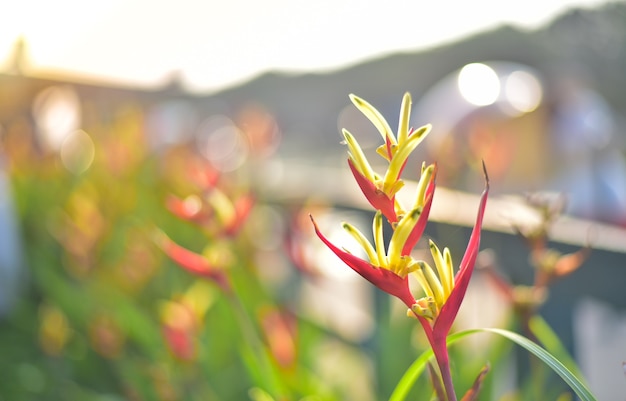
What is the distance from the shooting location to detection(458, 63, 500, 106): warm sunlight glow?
6.04 metres

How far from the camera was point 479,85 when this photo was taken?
6.67 metres

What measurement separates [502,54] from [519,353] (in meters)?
10.3

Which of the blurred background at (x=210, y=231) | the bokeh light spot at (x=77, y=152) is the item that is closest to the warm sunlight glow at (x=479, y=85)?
the blurred background at (x=210, y=231)

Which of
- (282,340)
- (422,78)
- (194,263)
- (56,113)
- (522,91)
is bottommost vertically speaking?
(282,340)

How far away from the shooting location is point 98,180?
2068 millimetres

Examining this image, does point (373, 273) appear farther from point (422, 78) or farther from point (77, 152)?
point (422, 78)

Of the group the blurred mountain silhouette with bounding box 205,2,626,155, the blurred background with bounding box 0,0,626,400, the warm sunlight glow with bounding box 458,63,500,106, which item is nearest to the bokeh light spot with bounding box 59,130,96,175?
the blurred background with bounding box 0,0,626,400

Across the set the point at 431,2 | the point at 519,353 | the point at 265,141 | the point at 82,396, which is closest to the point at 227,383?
the point at 82,396

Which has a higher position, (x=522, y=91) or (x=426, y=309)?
(x=522, y=91)

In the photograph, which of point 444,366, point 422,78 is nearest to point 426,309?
point 444,366

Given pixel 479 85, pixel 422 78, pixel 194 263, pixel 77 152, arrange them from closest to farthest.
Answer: pixel 194 263
pixel 77 152
pixel 479 85
pixel 422 78

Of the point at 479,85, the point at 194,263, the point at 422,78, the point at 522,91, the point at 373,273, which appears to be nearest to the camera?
the point at 373,273

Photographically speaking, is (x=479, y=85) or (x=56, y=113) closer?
(x=56, y=113)

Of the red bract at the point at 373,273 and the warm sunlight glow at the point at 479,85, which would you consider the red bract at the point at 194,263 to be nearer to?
the red bract at the point at 373,273
